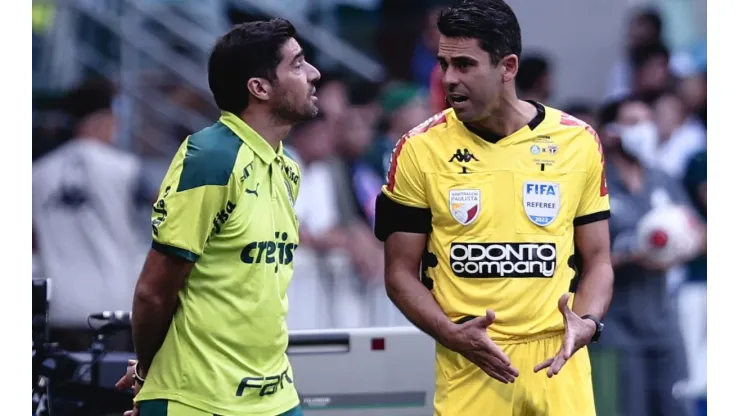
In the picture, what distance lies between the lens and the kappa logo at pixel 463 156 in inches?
176

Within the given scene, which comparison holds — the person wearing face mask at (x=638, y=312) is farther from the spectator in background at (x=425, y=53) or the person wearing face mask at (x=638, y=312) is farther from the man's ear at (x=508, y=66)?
the man's ear at (x=508, y=66)

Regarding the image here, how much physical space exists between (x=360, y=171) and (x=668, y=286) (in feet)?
7.26

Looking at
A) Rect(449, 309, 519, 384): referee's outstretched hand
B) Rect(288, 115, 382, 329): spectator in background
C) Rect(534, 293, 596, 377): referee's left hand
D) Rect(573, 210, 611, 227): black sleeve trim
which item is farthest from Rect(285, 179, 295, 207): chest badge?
Rect(288, 115, 382, 329): spectator in background

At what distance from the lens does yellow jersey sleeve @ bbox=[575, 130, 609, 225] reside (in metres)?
4.55

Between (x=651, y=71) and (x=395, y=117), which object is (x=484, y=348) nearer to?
(x=395, y=117)

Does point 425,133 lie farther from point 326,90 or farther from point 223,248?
point 326,90

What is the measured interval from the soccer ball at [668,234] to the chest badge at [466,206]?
3.94 m

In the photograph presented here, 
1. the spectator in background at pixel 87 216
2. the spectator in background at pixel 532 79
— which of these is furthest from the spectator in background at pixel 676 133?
the spectator in background at pixel 87 216

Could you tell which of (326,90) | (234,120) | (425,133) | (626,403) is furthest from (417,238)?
(326,90)

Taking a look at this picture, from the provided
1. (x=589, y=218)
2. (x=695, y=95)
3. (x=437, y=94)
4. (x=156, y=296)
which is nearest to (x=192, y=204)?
(x=156, y=296)

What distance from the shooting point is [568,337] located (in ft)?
13.8

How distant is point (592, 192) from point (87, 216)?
4.42 m

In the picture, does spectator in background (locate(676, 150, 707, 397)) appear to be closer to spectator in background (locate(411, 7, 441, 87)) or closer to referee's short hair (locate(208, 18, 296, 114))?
spectator in background (locate(411, 7, 441, 87))

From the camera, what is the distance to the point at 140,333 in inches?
154
